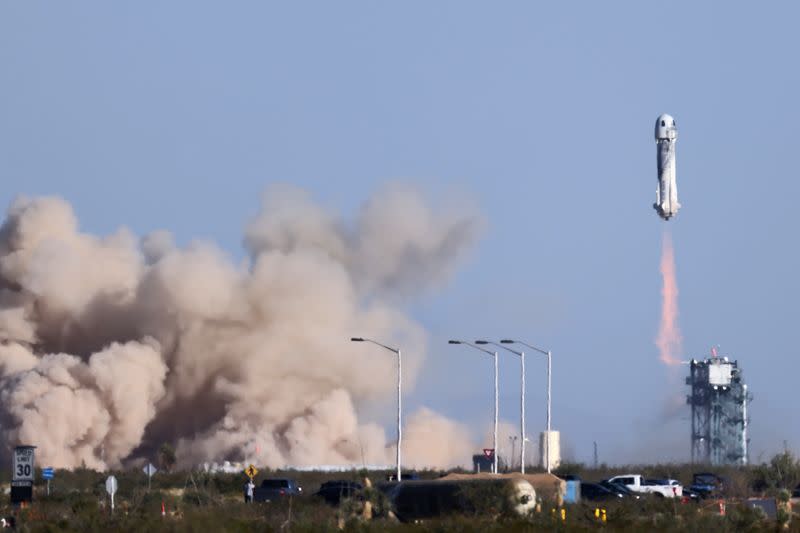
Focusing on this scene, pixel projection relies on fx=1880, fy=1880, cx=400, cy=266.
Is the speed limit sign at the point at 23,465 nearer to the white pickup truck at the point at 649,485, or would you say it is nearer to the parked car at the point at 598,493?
the parked car at the point at 598,493

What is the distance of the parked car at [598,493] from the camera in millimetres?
70188

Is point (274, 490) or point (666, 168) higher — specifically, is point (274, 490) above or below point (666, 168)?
below

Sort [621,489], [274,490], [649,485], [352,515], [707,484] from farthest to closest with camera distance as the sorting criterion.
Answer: [707,484]
[649,485]
[274,490]
[621,489]
[352,515]

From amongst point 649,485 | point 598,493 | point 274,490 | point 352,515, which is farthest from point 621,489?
point 352,515

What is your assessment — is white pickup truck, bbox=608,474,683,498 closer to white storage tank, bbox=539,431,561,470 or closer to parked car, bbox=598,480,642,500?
parked car, bbox=598,480,642,500

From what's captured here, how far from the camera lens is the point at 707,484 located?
291 feet

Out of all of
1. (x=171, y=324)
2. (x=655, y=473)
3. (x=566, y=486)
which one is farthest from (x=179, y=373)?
(x=566, y=486)

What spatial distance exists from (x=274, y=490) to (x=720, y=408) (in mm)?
54346

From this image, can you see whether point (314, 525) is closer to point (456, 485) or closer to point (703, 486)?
point (456, 485)

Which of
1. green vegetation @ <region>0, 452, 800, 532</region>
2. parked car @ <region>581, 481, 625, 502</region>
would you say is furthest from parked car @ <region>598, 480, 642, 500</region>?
green vegetation @ <region>0, 452, 800, 532</region>

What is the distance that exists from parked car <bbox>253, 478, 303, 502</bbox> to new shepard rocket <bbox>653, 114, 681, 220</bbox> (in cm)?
3194

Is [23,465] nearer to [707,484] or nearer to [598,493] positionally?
[598,493]

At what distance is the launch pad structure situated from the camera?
122000 millimetres

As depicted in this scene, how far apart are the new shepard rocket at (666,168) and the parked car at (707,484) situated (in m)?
14.8
